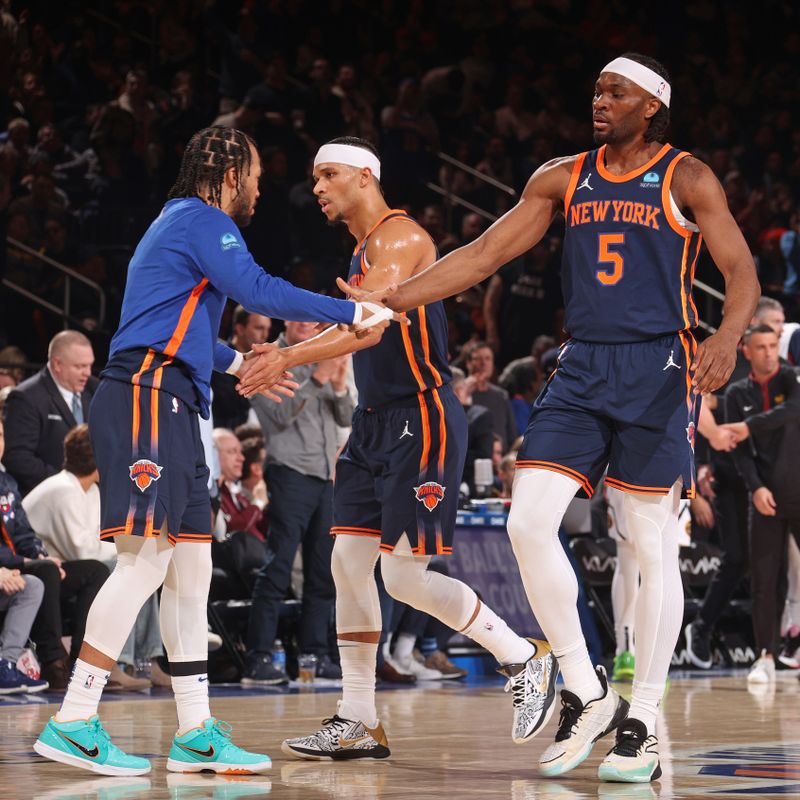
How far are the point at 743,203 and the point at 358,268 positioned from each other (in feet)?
37.1

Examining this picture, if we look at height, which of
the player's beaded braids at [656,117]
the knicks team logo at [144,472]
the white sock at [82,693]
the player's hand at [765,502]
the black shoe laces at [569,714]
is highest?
the player's beaded braids at [656,117]

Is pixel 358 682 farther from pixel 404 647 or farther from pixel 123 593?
pixel 404 647

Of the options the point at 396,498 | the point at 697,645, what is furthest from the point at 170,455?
the point at 697,645

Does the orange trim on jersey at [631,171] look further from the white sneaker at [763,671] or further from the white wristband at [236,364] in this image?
the white sneaker at [763,671]

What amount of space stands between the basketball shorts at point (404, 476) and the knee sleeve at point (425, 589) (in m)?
0.07

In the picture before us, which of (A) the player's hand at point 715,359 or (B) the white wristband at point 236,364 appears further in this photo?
(B) the white wristband at point 236,364

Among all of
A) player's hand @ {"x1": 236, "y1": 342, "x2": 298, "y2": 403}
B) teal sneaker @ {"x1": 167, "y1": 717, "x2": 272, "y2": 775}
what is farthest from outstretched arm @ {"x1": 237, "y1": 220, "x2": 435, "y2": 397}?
teal sneaker @ {"x1": 167, "y1": 717, "x2": 272, "y2": 775}

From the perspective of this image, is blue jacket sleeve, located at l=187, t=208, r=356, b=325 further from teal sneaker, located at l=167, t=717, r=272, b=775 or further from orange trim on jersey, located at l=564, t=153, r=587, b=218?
teal sneaker, located at l=167, t=717, r=272, b=775

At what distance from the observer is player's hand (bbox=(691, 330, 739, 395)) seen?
4.12 m

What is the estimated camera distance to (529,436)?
4.34m

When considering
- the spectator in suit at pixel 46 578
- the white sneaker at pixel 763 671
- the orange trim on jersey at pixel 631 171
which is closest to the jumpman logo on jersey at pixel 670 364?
the orange trim on jersey at pixel 631 171

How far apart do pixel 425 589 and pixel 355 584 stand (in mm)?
243

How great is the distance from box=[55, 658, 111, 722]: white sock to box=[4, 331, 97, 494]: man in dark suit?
3811 mm

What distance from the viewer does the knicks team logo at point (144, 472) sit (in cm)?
420
